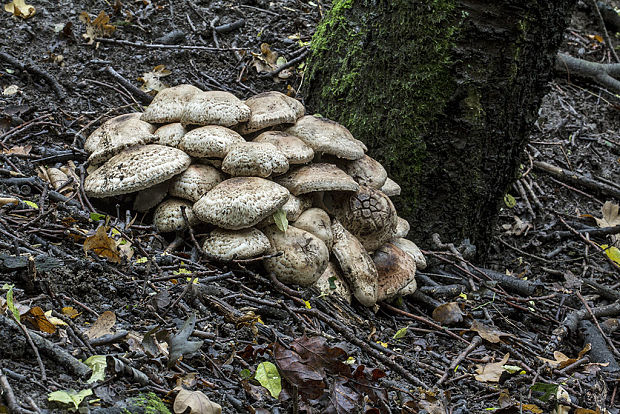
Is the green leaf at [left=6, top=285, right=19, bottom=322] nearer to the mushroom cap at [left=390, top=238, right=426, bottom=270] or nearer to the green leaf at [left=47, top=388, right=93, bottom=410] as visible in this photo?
the green leaf at [left=47, top=388, right=93, bottom=410]

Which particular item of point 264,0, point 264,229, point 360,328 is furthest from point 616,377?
point 264,0

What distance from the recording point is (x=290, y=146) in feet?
12.6

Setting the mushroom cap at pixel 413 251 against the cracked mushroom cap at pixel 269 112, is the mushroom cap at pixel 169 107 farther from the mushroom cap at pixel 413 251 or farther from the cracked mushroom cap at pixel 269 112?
the mushroom cap at pixel 413 251

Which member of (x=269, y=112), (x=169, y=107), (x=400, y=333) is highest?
(x=269, y=112)

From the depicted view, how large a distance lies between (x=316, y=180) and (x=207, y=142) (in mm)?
735

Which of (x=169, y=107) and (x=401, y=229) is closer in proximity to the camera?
(x=169, y=107)

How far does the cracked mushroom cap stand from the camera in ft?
13.0

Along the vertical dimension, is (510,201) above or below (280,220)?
below

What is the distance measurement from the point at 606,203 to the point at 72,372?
5309 millimetres

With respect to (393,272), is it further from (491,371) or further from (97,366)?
(97,366)

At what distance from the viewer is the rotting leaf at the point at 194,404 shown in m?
2.20

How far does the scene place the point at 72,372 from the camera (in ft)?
7.39

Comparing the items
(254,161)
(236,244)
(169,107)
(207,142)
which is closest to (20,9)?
(169,107)

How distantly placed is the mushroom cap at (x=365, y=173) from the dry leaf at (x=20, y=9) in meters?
3.61
